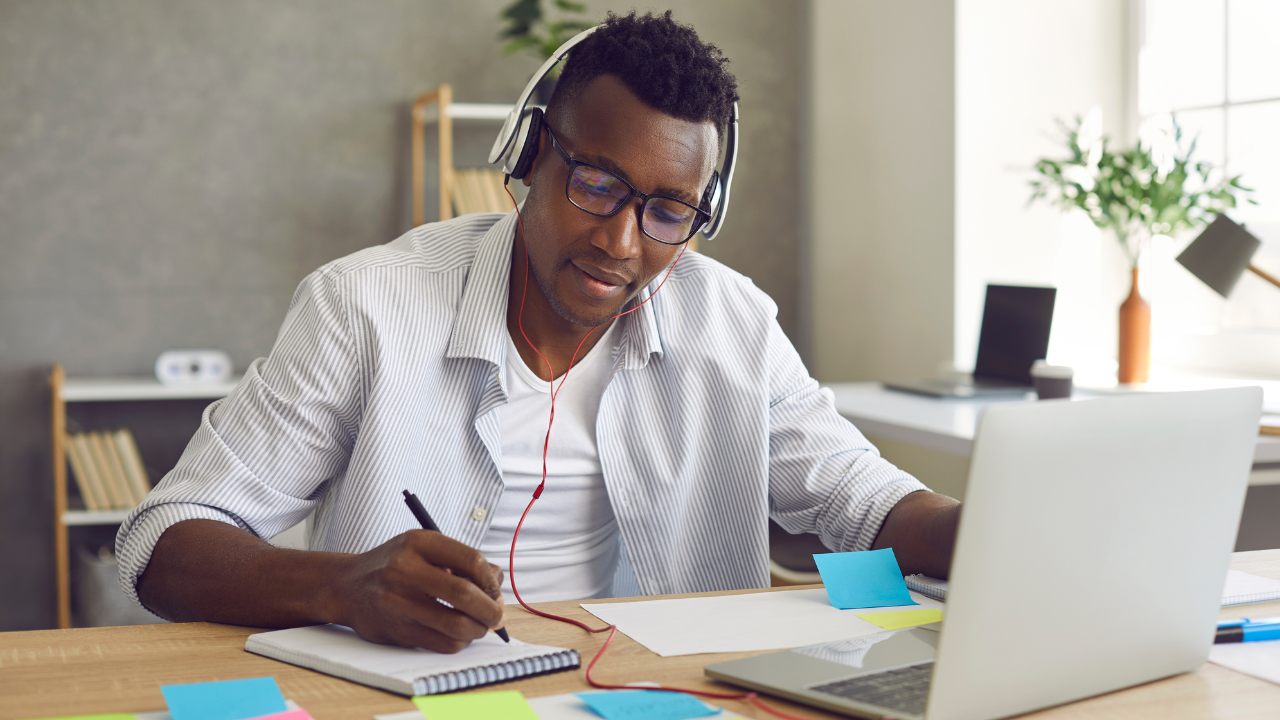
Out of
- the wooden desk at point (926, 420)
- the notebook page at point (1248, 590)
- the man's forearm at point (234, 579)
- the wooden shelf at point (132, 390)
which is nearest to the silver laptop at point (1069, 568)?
the notebook page at point (1248, 590)

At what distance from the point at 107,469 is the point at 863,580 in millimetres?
2334

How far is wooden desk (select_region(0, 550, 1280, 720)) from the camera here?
0.67m

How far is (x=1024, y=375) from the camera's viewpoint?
228 cm

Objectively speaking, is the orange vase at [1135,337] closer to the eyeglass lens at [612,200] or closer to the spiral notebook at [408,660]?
the eyeglass lens at [612,200]

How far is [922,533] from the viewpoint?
1.05m

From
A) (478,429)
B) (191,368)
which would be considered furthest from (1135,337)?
(191,368)

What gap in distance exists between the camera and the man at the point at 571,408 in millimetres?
1051

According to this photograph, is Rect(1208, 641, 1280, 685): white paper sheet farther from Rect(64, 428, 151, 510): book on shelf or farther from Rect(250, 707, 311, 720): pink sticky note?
Rect(64, 428, 151, 510): book on shelf

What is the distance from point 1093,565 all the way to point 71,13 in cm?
303

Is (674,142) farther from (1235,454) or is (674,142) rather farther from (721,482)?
(1235,454)

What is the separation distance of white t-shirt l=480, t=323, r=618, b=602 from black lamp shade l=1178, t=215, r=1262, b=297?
116cm

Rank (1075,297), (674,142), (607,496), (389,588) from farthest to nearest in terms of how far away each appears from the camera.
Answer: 1. (1075,297)
2. (607,496)
3. (674,142)
4. (389,588)

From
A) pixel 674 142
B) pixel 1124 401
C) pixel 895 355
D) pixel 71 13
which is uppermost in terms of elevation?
pixel 71 13

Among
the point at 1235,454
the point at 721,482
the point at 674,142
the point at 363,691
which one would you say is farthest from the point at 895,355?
the point at 363,691
